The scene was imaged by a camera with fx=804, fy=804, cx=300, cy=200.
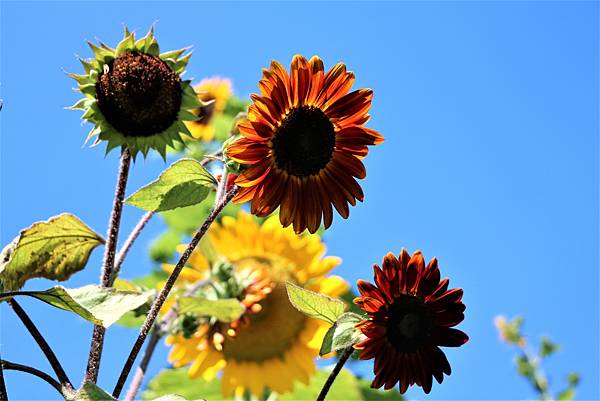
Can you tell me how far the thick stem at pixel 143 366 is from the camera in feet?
3.82

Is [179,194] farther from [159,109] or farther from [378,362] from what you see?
[378,362]

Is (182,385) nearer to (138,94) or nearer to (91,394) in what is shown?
(138,94)

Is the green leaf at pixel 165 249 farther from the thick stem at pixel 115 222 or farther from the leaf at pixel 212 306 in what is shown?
the thick stem at pixel 115 222

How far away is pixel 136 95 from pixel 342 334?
438 millimetres

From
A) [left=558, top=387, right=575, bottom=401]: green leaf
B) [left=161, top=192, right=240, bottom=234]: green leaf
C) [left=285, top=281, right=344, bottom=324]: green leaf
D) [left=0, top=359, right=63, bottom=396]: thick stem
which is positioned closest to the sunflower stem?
[left=0, top=359, right=63, bottom=396]: thick stem

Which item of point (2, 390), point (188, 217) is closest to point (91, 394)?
point (2, 390)

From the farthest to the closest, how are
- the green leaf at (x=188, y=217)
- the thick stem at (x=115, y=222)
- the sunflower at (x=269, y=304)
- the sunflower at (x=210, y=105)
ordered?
the sunflower at (x=210, y=105), the green leaf at (x=188, y=217), the sunflower at (x=269, y=304), the thick stem at (x=115, y=222)

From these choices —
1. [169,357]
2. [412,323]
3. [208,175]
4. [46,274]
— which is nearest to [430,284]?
[412,323]

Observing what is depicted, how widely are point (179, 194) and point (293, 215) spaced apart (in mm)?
142

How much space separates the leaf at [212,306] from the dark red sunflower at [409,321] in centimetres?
35

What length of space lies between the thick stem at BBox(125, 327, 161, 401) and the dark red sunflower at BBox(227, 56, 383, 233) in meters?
0.38

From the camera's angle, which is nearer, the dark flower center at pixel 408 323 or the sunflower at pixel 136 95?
the dark flower center at pixel 408 323

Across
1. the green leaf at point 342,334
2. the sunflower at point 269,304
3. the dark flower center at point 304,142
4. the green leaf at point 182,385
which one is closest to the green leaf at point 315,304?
the green leaf at point 342,334

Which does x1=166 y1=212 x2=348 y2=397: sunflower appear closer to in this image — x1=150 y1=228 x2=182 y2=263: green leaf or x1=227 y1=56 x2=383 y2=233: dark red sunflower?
x1=150 y1=228 x2=182 y2=263: green leaf
